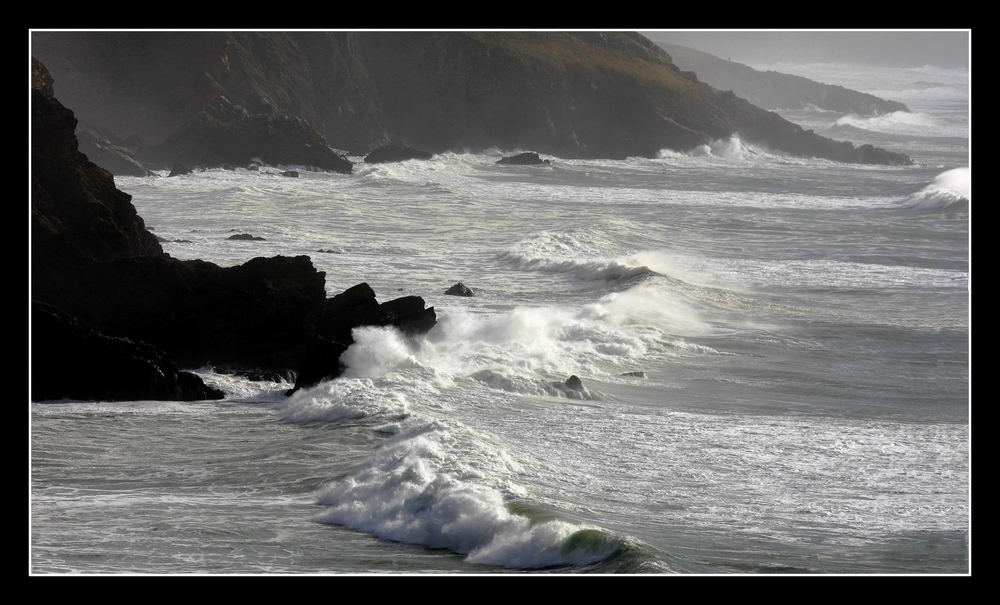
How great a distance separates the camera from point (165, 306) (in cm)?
1414

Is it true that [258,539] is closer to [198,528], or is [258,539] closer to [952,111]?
[198,528]

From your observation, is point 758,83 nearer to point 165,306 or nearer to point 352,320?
point 352,320

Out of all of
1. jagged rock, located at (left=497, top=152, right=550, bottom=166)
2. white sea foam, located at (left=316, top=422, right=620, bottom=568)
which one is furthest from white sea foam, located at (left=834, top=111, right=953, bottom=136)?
white sea foam, located at (left=316, top=422, right=620, bottom=568)

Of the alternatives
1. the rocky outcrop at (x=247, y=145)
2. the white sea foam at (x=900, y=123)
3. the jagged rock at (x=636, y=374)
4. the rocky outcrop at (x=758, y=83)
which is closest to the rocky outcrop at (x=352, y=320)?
the jagged rock at (x=636, y=374)

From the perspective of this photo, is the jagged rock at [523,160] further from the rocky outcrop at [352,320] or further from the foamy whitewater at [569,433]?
the rocky outcrop at [352,320]

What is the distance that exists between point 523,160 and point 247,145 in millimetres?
13963

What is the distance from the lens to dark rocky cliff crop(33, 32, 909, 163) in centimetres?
5900

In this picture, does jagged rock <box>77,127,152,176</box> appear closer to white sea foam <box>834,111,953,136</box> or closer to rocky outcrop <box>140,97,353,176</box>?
rocky outcrop <box>140,97,353,176</box>

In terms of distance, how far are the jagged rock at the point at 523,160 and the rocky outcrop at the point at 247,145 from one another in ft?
30.4

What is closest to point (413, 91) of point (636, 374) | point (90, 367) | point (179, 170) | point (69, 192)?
point (179, 170)

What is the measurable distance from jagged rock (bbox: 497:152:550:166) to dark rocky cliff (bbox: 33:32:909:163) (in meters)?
5.85

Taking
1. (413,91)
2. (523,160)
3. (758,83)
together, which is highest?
(758,83)

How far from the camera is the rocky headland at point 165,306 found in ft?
41.6
